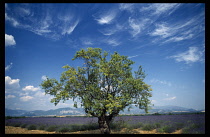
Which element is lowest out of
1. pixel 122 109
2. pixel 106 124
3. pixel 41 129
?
pixel 41 129

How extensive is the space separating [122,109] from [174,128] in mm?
7187

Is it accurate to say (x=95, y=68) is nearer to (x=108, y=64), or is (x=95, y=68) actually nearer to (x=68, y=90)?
(x=108, y=64)

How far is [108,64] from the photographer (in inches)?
506

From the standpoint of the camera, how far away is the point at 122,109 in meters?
12.6

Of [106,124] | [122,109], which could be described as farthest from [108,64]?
[106,124]

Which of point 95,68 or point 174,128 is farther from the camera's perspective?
point 174,128
